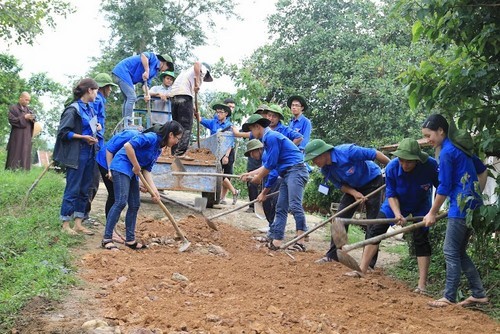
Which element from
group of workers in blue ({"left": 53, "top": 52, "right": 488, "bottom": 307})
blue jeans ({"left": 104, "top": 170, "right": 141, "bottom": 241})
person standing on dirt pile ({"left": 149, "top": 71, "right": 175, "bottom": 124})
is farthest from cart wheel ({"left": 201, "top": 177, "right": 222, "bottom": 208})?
blue jeans ({"left": 104, "top": 170, "right": 141, "bottom": 241})

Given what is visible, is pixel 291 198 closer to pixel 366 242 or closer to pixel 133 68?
pixel 366 242

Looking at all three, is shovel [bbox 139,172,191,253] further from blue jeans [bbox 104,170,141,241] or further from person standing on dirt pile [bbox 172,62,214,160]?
person standing on dirt pile [bbox 172,62,214,160]

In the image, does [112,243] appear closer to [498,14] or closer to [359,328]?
[359,328]

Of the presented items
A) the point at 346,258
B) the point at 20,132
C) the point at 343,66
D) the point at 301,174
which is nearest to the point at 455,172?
the point at 346,258

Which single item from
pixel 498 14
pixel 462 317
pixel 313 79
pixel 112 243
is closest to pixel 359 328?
pixel 462 317

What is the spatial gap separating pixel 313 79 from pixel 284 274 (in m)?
12.6

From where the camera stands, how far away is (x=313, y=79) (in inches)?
716

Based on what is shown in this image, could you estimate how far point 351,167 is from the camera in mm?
6934

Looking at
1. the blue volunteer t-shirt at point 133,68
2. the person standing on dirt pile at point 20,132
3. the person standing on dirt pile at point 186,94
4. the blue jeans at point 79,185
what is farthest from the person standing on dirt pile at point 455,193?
the person standing on dirt pile at point 20,132

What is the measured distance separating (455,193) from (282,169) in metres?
2.83

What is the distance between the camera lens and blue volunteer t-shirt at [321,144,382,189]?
6.80 meters

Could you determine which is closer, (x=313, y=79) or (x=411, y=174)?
(x=411, y=174)

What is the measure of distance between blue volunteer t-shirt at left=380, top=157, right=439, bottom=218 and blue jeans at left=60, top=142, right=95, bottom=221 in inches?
141

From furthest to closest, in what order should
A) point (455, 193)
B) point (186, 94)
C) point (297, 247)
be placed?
1. point (186, 94)
2. point (297, 247)
3. point (455, 193)
